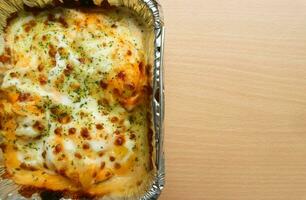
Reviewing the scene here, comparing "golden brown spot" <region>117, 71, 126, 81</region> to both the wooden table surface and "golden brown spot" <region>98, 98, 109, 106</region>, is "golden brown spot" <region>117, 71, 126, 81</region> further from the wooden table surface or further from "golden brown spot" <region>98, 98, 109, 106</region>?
the wooden table surface

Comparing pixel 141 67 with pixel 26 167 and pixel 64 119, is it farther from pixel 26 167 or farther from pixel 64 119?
pixel 26 167

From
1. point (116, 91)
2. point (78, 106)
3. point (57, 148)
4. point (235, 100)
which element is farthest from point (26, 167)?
point (235, 100)

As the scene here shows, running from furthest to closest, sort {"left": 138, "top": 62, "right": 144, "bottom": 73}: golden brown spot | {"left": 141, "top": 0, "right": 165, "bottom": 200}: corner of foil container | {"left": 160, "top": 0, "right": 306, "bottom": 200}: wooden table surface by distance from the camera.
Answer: {"left": 160, "top": 0, "right": 306, "bottom": 200}: wooden table surface < {"left": 138, "top": 62, "right": 144, "bottom": 73}: golden brown spot < {"left": 141, "top": 0, "right": 165, "bottom": 200}: corner of foil container

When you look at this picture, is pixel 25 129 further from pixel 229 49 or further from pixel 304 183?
pixel 304 183

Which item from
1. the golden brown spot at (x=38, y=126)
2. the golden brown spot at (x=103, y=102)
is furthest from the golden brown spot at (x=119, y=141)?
the golden brown spot at (x=38, y=126)

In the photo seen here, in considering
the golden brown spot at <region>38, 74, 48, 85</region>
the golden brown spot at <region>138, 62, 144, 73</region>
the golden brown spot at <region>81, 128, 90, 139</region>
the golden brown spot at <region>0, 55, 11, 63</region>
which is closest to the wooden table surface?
the golden brown spot at <region>138, 62, 144, 73</region>

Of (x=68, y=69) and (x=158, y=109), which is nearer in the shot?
(x=158, y=109)

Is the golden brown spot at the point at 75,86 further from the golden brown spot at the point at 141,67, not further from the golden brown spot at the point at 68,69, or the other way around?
the golden brown spot at the point at 141,67
